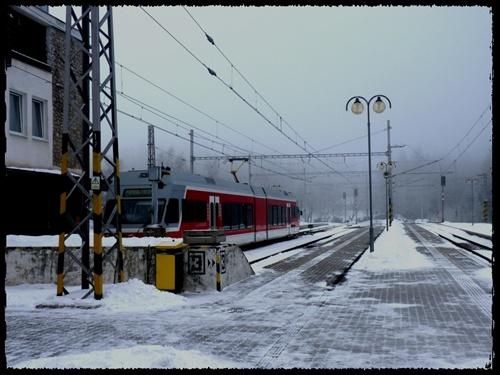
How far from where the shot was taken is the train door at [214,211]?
2102cm

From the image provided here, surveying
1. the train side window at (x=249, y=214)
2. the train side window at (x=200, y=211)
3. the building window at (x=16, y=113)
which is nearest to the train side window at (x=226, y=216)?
the train side window at (x=200, y=211)

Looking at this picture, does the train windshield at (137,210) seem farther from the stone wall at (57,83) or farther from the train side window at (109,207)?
the stone wall at (57,83)

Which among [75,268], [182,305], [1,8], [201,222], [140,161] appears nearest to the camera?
[1,8]

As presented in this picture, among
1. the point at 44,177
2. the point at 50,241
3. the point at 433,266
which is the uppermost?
the point at 44,177

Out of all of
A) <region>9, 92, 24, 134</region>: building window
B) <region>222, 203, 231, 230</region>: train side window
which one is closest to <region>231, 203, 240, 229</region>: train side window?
<region>222, 203, 231, 230</region>: train side window

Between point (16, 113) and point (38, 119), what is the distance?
1699 mm

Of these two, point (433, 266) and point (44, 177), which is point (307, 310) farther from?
point (44, 177)

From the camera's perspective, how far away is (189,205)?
62.0 ft

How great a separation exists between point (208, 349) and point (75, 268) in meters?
6.84

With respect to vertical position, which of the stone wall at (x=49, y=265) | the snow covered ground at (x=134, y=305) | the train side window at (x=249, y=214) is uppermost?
the train side window at (x=249, y=214)

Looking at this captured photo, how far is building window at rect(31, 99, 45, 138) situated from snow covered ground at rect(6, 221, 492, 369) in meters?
9.63

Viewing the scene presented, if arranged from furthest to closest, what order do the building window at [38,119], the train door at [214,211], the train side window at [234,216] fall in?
the train side window at [234,216] < the building window at [38,119] < the train door at [214,211]
